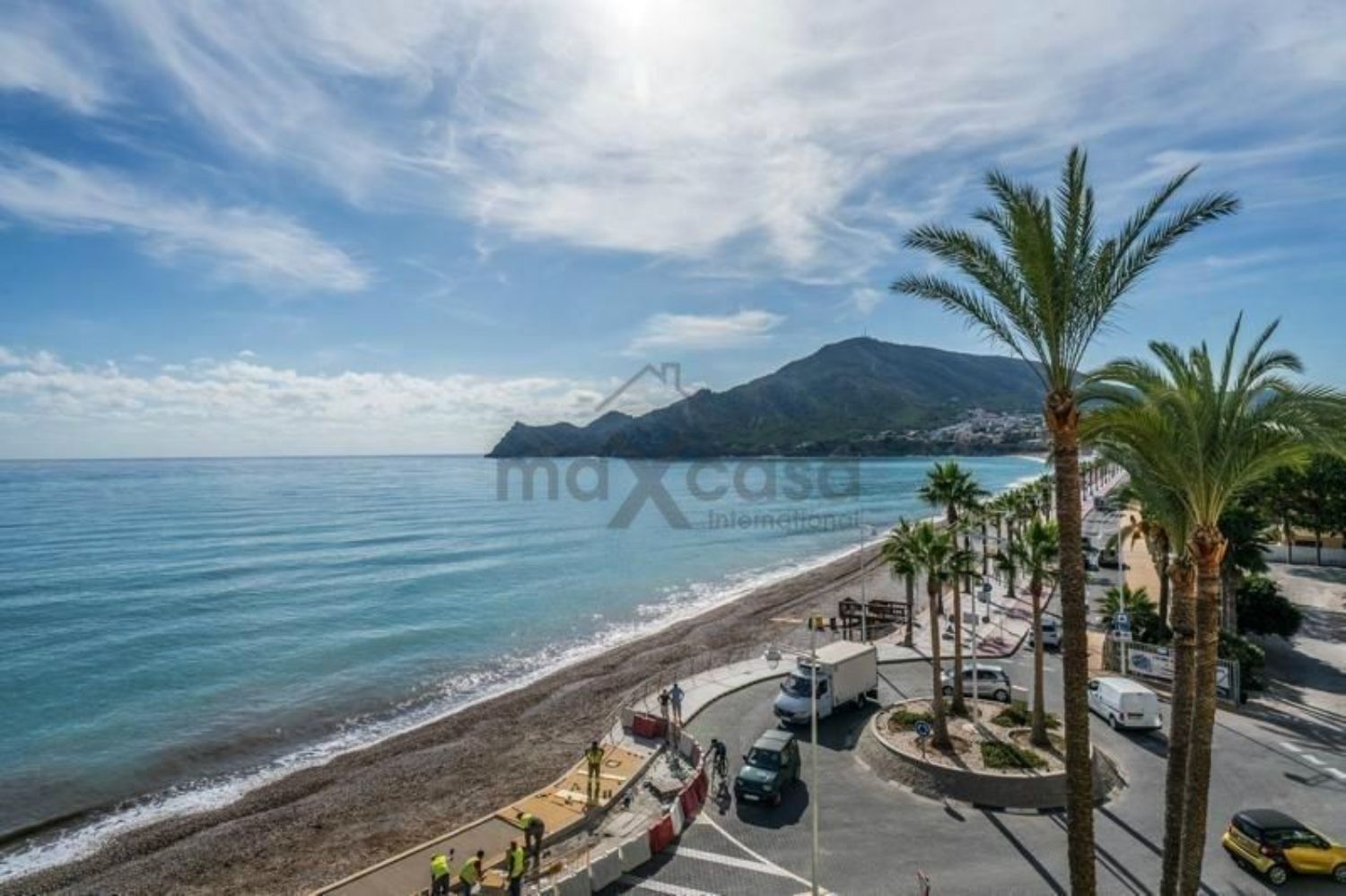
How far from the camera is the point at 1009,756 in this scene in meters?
21.5

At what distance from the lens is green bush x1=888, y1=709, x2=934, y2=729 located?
24391mm

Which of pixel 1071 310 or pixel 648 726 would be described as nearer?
pixel 1071 310

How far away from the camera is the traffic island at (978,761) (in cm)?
1983

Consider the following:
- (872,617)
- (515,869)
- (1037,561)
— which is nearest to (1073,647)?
(515,869)

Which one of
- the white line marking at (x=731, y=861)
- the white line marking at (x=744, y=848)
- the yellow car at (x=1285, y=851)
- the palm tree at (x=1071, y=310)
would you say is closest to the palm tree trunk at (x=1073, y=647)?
the palm tree at (x=1071, y=310)

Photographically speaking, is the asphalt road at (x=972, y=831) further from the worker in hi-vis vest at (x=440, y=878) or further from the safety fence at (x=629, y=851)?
the worker in hi-vis vest at (x=440, y=878)

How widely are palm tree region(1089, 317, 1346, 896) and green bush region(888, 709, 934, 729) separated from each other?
42.9 feet

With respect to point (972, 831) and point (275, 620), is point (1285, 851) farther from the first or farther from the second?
point (275, 620)

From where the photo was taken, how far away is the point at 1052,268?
33.4 feet

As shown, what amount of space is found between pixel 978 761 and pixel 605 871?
11436 mm

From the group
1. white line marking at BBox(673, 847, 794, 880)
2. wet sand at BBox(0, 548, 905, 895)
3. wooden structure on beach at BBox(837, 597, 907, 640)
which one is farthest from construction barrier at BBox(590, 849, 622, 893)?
wooden structure on beach at BBox(837, 597, 907, 640)

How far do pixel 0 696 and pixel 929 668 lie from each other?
44677 millimetres

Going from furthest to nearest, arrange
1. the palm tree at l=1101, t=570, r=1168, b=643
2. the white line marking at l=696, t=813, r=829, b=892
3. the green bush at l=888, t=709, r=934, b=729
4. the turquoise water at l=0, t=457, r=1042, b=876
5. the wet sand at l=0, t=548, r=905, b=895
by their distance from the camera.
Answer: the palm tree at l=1101, t=570, r=1168, b=643
the turquoise water at l=0, t=457, r=1042, b=876
the green bush at l=888, t=709, r=934, b=729
the wet sand at l=0, t=548, r=905, b=895
the white line marking at l=696, t=813, r=829, b=892

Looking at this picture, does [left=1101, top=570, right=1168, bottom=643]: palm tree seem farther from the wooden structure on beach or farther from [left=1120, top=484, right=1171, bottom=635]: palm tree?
the wooden structure on beach
